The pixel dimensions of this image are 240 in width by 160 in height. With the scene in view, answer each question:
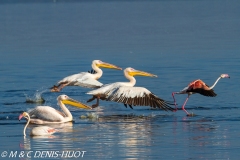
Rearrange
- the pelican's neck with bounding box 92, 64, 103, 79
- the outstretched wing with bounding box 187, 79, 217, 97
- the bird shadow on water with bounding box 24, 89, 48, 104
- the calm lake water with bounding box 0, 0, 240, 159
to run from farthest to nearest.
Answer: the pelican's neck with bounding box 92, 64, 103, 79 → the bird shadow on water with bounding box 24, 89, 48, 104 → the outstretched wing with bounding box 187, 79, 217, 97 → the calm lake water with bounding box 0, 0, 240, 159

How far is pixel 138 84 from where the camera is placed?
1894cm

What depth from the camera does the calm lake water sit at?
11.8 meters

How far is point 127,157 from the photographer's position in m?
11.1

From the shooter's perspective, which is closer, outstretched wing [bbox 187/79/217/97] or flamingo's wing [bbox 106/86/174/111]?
flamingo's wing [bbox 106/86/174/111]

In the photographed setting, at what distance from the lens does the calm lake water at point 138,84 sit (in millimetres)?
11792

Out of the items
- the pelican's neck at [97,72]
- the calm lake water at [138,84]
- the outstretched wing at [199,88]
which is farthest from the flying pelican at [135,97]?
the pelican's neck at [97,72]

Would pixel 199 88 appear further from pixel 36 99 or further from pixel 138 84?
pixel 138 84

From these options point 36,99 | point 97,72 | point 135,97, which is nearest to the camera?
point 135,97

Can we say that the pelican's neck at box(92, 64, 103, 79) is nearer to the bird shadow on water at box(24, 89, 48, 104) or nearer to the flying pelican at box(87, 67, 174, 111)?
the bird shadow on water at box(24, 89, 48, 104)

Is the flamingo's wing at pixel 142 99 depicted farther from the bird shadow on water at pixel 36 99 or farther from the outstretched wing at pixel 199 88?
the bird shadow on water at pixel 36 99

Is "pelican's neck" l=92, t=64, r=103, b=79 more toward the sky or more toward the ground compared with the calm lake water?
more toward the sky

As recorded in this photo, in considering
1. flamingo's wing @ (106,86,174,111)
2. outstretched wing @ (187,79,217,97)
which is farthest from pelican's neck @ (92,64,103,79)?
flamingo's wing @ (106,86,174,111)

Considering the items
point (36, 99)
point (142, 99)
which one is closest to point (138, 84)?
point (36, 99)

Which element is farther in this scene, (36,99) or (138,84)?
(138,84)
